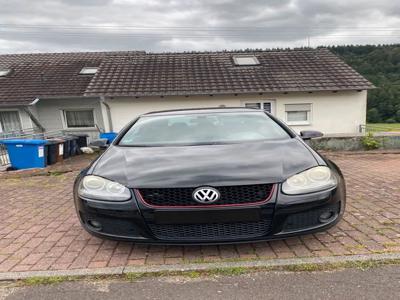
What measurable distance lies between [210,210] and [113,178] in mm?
857

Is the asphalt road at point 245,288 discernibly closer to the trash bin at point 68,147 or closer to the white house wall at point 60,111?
the trash bin at point 68,147

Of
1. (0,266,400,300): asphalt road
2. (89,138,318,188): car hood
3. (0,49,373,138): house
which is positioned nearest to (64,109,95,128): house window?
(0,49,373,138): house

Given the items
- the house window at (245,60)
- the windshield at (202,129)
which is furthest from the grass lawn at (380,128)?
the windshield at (202,129)

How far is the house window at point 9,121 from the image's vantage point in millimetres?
13172

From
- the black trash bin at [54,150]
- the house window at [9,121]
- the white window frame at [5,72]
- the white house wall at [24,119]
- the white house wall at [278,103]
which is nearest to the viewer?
the black trash bin at [54,150]

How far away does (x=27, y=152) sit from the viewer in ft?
26.9

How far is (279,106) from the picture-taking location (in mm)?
11836

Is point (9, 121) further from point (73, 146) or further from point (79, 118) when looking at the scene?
point (73, 146)

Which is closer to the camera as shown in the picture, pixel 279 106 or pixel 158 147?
pixel 158 147

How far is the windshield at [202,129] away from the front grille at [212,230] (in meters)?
0.98

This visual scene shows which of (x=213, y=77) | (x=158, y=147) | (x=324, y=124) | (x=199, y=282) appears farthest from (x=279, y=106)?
(x=199, y=282)

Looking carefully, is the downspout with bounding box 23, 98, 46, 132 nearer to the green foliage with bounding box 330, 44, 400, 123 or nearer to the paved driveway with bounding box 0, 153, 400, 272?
the paved driveway with bounding box 0, 153, 400, 272

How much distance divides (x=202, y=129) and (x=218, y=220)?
1.33 m

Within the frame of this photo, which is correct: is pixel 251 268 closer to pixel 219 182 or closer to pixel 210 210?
pixel 210 210
